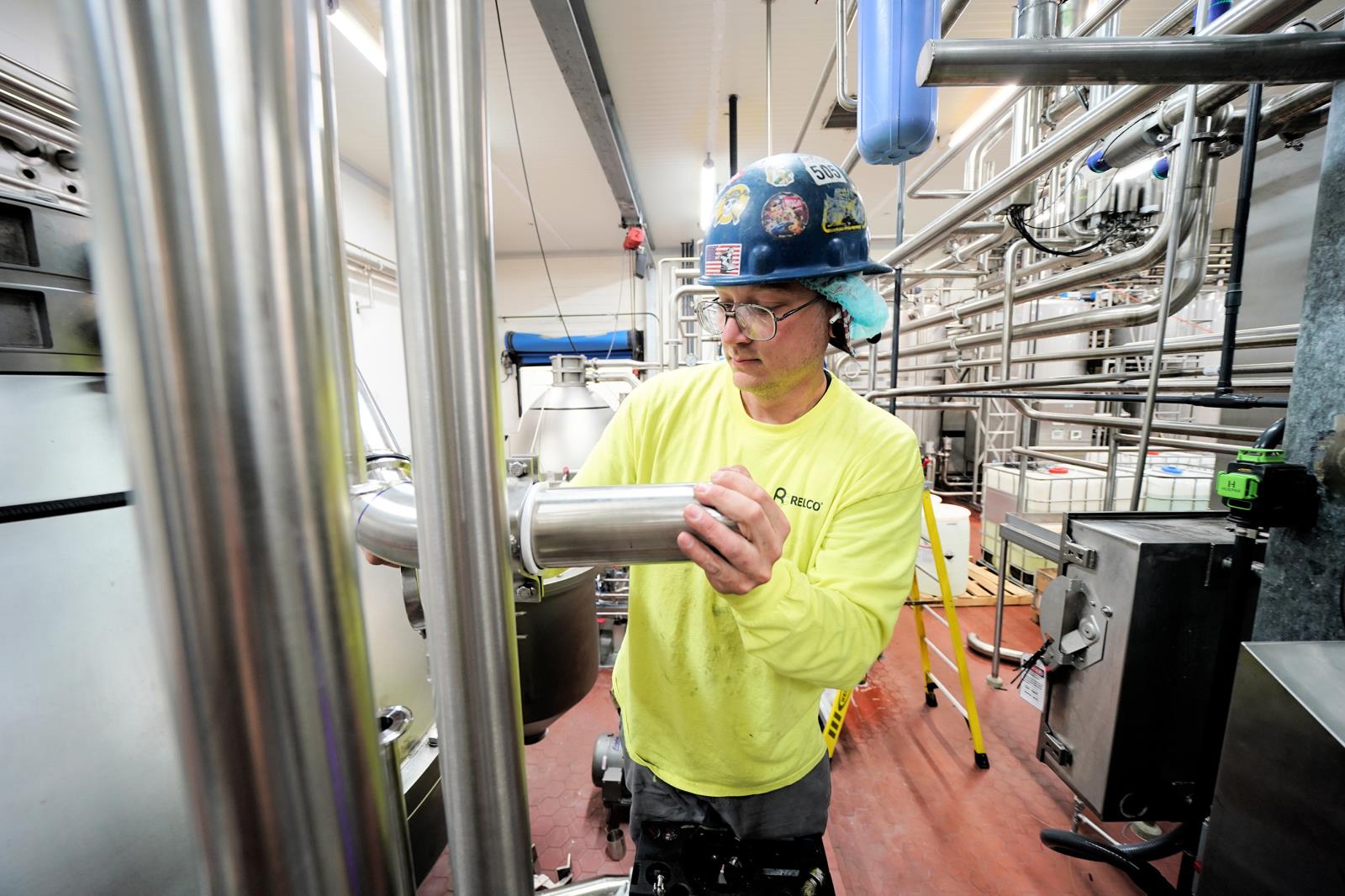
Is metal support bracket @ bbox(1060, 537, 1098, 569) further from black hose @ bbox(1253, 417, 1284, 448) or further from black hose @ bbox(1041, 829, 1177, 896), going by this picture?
black hose @ bbox(1041, 829, 1177, 896)

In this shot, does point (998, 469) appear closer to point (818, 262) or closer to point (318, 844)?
point (818, 262)

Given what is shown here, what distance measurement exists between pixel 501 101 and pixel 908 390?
9.01 ft

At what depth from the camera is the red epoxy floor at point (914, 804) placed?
4.82 feet

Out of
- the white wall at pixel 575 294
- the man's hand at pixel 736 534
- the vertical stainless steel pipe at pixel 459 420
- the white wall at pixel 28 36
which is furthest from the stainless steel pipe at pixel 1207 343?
the white wall at pixel 575 294

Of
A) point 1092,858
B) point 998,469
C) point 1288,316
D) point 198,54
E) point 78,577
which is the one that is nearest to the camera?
point 198,54

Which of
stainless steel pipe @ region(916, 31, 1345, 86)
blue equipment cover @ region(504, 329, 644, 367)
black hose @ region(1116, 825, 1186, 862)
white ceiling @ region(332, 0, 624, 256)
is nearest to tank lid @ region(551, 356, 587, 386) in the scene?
white ceiling @ region(332, 0, 624, 256)

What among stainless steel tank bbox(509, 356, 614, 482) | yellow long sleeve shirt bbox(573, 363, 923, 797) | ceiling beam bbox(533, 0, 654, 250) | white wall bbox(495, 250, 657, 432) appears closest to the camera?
yellow long sleeve shirt bbox(573, 363, 923, 797)

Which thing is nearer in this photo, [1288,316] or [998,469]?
[1288,316]

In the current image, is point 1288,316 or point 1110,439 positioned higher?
point 1288,316

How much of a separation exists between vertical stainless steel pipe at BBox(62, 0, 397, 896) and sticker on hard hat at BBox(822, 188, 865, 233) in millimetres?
786

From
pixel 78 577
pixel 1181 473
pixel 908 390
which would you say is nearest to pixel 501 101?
pixel 908 390

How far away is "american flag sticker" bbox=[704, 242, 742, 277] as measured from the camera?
2.86 ft

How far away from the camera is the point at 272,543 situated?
0.20 m

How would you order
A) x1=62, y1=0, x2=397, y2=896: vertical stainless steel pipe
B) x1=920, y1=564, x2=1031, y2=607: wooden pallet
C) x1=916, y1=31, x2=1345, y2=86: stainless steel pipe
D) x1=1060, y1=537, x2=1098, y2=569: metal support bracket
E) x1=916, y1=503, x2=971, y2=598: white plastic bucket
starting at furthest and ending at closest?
x1=920, y1=564, x2=1031, y2=607: wooden pallet
x1=916, y1=503, x2=971, y2=598: white plastic bucket
x1=1060, y1=537, x2=1098, y2=569: metal support bracket
x1=916, y1=31, x2=1345, y2=86: stainless steel pipe
x1=62, y1=0, x2=397, y2=896: vertical stainless steel pipe
